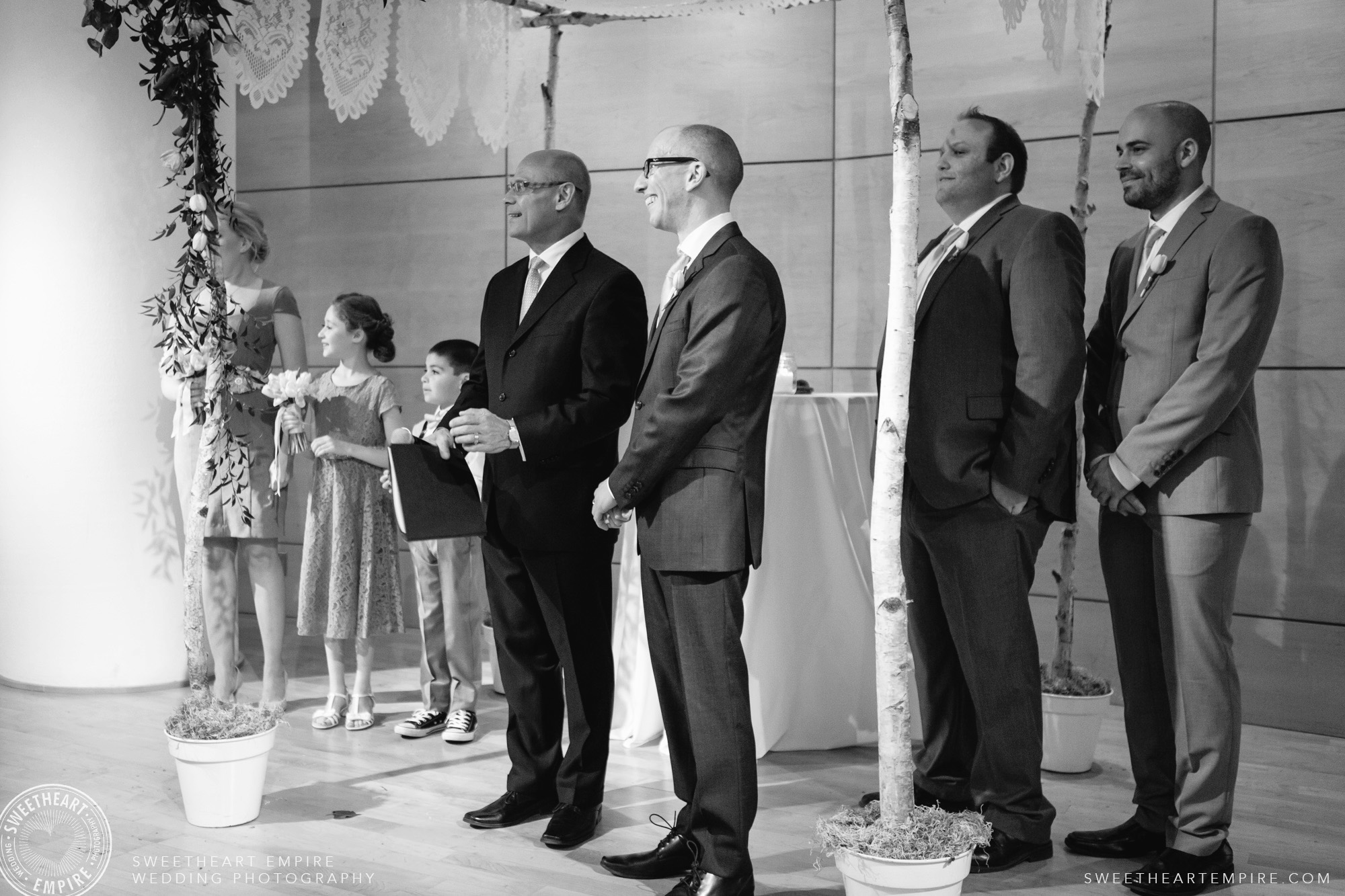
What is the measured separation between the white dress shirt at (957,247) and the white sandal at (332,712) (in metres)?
2.49

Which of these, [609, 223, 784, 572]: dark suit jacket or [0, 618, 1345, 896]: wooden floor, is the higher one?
[609, 223, 784, 572]: dark suit jacket

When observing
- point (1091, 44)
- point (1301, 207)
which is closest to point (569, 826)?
point (1091, 44)

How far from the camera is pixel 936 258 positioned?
303 centimetres

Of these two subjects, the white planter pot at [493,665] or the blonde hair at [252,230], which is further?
the white planter pot at [493,665]

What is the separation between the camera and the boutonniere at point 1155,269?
2871 mm

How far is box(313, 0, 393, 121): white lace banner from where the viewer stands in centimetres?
369

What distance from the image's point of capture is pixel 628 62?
5.53 m

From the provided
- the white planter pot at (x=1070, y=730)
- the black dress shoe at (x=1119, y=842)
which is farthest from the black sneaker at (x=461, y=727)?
the black dress shoe at (x=1119, y=842)

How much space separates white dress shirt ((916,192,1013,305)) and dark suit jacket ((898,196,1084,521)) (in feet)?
0.08

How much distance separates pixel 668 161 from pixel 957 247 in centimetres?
75

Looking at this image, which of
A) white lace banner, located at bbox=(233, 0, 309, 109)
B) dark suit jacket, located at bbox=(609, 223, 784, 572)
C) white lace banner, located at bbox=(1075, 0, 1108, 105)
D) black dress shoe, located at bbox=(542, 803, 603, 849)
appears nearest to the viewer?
dark suit jacket, located at bbox=(609, 223, 784, 572)

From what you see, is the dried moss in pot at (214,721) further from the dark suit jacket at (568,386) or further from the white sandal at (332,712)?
the white sandal at (332,712)

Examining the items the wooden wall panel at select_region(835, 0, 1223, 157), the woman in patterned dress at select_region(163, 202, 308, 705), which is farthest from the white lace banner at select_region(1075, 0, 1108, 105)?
the woman in patterned dress at select_region(163, 202, 308, 705)

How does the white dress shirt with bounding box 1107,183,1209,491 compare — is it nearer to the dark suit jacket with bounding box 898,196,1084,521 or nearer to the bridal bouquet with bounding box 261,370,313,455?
the dark suit jacket with bounding box 898,196,1084,521
